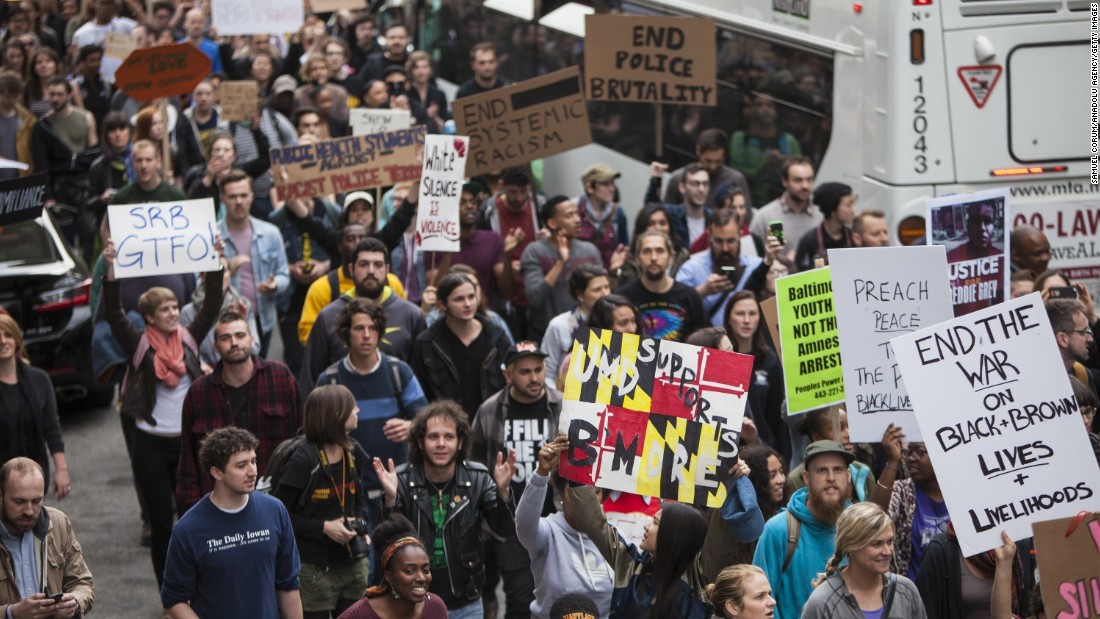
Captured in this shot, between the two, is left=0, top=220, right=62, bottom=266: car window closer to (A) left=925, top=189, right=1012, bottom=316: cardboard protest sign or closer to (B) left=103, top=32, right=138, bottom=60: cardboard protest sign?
(A) left=925, top=189, right=1012, bottom=316: cardboard protest sign

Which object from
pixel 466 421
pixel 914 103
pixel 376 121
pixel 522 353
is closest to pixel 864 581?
pixel 466 421

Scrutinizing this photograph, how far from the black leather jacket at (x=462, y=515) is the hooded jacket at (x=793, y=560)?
134 centimetres

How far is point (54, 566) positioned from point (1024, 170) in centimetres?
727

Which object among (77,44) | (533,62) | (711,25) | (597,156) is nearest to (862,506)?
(711,25)

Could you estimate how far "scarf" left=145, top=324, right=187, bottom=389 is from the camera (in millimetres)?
9656

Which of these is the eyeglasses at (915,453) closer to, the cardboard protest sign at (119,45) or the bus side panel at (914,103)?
the bus side panel at (914,103)

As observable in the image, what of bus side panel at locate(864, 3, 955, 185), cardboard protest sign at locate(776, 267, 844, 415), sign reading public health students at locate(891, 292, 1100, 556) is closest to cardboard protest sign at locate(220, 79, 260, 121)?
bus side panel at locate(864, 3, 955, 185)

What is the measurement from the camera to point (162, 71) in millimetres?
15086

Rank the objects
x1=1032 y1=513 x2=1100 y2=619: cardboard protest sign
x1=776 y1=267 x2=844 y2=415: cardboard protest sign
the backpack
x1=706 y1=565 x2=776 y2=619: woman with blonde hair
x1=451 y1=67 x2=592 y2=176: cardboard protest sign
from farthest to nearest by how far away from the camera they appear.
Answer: x1=451 y1=67 x2=592 y2=176: cardboard protest sign, the backpack, x1=776 y1=267 x2=844 y2=415: cardboard protest sign, x1=1032 y1=513 x2=1100 y2=619: cardboard protest sign, x1=706 y1=565 x2=776 y2=619: woman with blonde hair

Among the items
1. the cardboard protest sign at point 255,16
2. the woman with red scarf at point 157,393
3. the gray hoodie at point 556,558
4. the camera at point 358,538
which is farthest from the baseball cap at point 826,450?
the cardboard protest sign at point 255,16

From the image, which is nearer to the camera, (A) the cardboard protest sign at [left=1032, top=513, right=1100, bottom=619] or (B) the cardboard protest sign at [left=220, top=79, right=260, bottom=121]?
(A) the cardboard protest sign at [left=1032, top=513, right=1100, bottom=619]

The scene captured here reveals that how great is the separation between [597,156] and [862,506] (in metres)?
10.1

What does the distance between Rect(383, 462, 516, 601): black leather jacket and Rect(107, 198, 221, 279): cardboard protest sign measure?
3.46 metres

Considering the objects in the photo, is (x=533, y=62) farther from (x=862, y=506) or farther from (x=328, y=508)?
(x=862, y=506)
